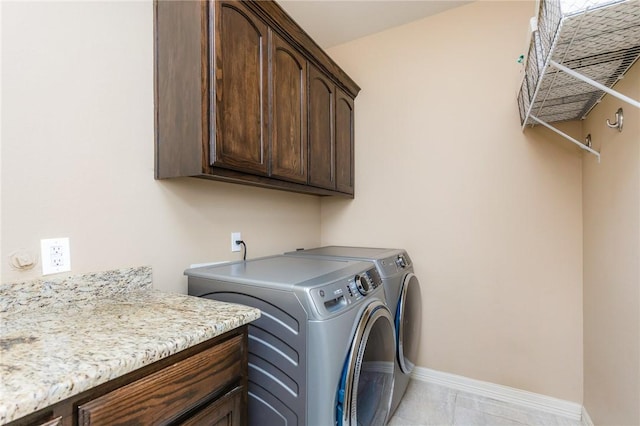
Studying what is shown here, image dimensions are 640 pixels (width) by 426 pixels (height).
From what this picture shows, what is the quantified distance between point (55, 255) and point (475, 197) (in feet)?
7.31

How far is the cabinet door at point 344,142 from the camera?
2.20 m

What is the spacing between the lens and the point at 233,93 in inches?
51.3

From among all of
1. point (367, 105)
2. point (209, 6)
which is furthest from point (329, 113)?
point (209, 6)

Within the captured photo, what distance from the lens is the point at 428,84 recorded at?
7.29 ft

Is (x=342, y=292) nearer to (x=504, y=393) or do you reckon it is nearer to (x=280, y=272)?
(x=280, y=272)

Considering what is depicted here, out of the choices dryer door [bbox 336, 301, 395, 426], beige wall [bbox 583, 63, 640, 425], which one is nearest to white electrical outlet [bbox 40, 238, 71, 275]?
dryer door [bbox 336, 301, 395, 426]

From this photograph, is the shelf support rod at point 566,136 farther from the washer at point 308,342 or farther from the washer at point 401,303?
the washer at point 308,342

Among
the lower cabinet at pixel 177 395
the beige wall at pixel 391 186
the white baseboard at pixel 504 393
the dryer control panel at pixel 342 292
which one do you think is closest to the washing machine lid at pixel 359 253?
the beige wall at pixel 391 186

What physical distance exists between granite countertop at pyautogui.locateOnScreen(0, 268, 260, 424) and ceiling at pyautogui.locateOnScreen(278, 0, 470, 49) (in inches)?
77.6

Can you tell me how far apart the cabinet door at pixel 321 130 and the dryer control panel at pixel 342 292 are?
726 millimetres

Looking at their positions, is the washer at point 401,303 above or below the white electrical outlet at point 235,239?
below

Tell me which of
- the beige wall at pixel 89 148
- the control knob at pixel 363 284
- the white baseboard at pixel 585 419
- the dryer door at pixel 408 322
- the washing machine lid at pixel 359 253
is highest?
the beige wall at pixel 89 148

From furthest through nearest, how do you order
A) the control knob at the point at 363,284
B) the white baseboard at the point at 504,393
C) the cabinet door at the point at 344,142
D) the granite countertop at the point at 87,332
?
1. the cabinet door at the point at 344,142
2. the white baseboard at the point at 504,393
3. the control knob at the point at 363,284
4. the granite countertop at the point at 87,332

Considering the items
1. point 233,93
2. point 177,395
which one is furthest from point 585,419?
point 233,93
